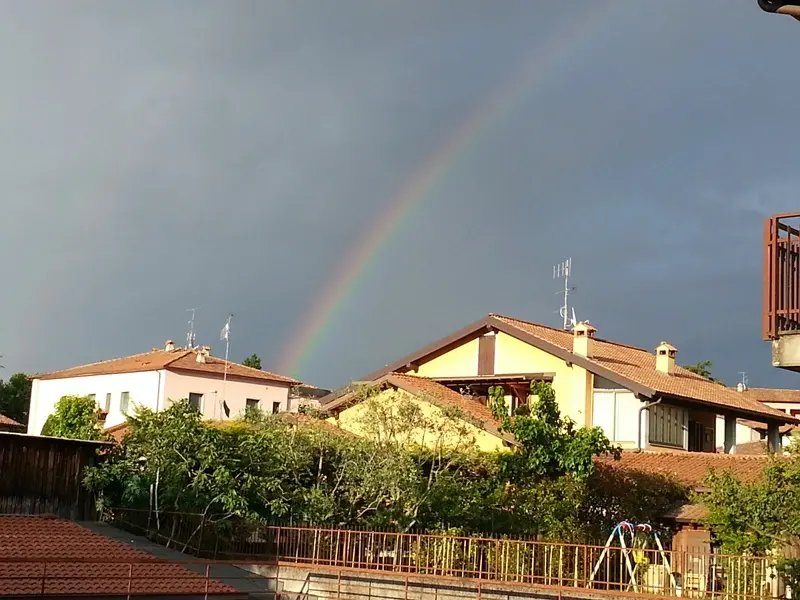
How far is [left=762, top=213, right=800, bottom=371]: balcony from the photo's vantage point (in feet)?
31.4

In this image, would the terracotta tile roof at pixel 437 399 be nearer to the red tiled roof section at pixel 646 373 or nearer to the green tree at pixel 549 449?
the green tree at pixel 549 449

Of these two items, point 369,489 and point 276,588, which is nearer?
point 276,588

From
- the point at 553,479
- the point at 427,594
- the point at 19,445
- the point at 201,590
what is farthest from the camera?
the point at 553,479

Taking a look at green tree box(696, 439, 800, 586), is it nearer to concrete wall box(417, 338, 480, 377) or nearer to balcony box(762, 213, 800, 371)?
balcony box(762, 213, 800, 371)

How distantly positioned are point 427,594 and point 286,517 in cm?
576

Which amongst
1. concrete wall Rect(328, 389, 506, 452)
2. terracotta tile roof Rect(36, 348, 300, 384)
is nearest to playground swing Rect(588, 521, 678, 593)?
concrete wall Rect(328, 389, 506, 452)

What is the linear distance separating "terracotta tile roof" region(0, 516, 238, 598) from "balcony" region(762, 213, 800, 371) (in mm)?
14422

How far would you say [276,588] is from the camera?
79.0ft

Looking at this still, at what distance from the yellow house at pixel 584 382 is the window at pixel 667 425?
0.04 meters

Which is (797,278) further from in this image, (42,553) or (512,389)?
(512,389)

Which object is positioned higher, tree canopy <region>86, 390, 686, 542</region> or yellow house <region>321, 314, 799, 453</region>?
yellow house <region>321, 314, 799, 453</region>

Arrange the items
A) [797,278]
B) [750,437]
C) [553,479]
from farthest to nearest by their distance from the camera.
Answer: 1. [750,437]
2. [553,479]
3. [797,278]

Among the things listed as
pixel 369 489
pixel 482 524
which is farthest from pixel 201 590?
pixel 482 524

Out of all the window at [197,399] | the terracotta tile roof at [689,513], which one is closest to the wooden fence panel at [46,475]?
the terracotta tile roof at [689,513]
